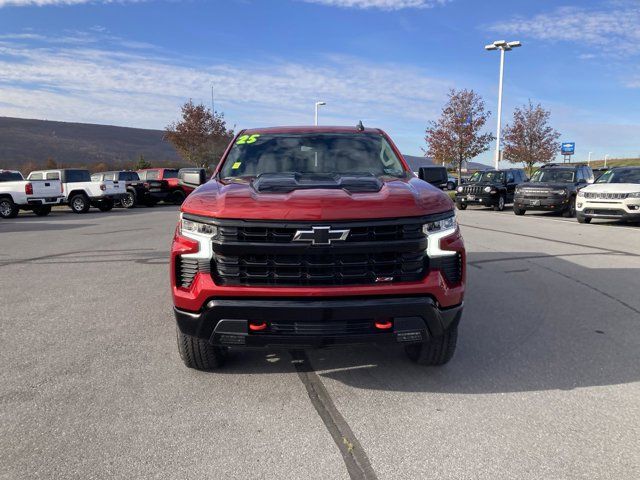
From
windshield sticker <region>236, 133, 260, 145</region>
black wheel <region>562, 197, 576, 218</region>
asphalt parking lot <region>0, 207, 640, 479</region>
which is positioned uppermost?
windshield sticker <region>236, 133, 260, 145</region>

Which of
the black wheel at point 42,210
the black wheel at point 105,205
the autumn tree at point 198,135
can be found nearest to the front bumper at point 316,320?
the black wheel at point 42,210

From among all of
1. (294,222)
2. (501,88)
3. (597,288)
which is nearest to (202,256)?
(294,222)

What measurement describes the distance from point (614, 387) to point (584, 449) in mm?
1029

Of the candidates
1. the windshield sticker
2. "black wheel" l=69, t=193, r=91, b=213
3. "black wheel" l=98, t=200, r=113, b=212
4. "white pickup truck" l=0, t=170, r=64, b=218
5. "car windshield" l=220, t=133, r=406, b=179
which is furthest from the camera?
"black wheel" l=98, t=200, r=113, b=212

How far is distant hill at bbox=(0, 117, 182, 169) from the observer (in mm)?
82375

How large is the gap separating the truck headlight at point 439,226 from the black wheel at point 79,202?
2257 centimetres

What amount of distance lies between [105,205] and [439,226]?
23.4 m

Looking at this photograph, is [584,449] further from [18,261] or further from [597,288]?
[18,261]

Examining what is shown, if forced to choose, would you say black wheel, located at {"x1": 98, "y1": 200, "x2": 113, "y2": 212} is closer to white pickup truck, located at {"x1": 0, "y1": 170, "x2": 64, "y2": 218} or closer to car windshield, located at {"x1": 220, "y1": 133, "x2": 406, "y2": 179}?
white pickup truck, located at {"x1": 0, "y1": 170, "x2": 64, "y2": 218}

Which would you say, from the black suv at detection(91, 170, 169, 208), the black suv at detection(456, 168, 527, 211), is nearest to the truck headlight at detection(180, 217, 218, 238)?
the black suv at detection(456, 168, 527, 211)

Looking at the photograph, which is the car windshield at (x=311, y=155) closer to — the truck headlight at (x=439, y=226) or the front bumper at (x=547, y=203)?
the truck headlight at (x=439, y=226)

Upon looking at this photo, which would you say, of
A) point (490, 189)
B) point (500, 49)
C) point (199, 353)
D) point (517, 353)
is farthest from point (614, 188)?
point (500, 49)

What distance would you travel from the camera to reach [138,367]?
4.01 m

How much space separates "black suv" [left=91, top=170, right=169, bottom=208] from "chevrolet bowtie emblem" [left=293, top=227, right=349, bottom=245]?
25.2m
